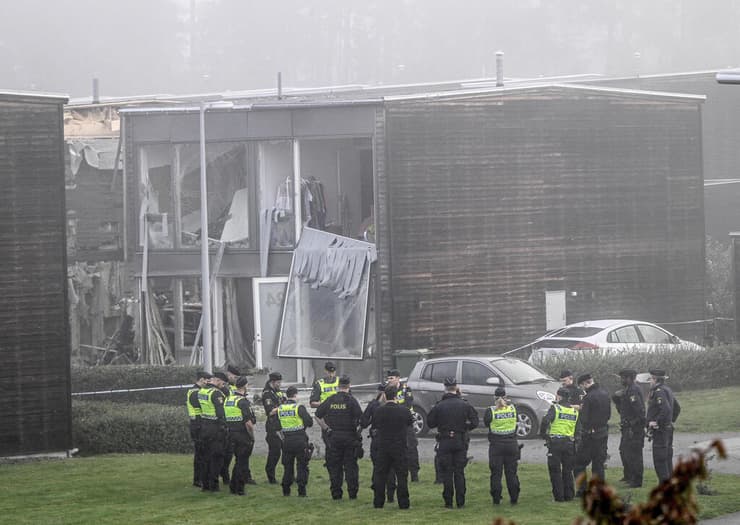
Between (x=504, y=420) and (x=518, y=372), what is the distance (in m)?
6.61

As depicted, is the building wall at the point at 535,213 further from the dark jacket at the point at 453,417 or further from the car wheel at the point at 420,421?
the dark jacket at the point at 453,417

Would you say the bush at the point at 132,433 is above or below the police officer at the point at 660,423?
below

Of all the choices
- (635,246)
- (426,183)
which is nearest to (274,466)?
(426,183)

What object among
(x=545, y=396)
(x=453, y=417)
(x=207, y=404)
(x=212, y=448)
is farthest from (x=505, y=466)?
(x=545, y=396)

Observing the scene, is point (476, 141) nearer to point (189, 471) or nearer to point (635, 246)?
point (635, 246)

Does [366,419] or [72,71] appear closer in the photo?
[366,419]

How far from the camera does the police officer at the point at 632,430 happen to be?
53.8 ft

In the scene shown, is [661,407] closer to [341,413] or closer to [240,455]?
[341,413]

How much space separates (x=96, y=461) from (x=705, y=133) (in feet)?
131

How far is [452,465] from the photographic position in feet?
51.3

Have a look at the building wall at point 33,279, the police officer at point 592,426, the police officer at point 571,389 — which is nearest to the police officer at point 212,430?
the building wall at point 33,279

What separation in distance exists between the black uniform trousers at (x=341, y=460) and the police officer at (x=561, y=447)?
102 inches

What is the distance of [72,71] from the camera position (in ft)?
358

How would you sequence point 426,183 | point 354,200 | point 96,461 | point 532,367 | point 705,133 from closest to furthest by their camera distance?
point 96,461 → point 532,367 → point 426,183 → point 354,200 → point 705,133
